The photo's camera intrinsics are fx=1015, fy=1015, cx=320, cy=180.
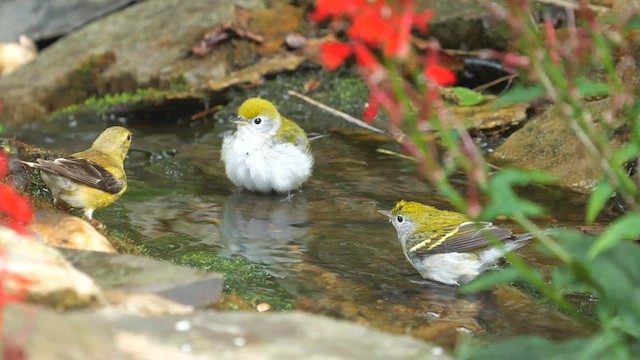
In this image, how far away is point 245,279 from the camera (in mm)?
6207

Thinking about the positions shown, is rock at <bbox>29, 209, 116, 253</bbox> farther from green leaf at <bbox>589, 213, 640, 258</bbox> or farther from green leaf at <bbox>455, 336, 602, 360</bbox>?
green leaf at <bbox>589, 213, 640, 258</bbox>

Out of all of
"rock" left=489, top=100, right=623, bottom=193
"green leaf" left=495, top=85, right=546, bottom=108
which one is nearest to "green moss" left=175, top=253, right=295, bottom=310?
"green leaf" left=495, top=85, right=546, bottom=108

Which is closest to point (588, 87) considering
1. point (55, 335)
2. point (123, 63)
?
point (55, 335)

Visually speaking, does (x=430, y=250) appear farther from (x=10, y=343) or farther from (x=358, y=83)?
(x=358, y=83)

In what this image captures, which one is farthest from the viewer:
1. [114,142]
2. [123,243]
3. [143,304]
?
[114,142]

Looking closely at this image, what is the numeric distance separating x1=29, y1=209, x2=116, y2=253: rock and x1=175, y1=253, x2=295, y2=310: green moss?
2.54ft

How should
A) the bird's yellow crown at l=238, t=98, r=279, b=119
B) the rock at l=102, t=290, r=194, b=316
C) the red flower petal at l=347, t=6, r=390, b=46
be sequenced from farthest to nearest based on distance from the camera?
the bird's yellow crown at l=238, t=98, r=279, b=119, the rock at l=102, t=290, r=194, b=316, the red flower petal at l=347, t=6, r=390, b=46

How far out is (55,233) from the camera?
218 inches

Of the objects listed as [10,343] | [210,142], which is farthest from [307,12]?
[10,343]

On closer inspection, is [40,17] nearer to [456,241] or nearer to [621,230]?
[456,241]

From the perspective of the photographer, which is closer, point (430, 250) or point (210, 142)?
point (430, 250)

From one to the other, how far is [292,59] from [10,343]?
8.60 meters

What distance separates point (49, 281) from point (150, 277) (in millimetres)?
588

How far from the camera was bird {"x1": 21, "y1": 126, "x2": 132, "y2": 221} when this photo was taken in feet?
21.6
